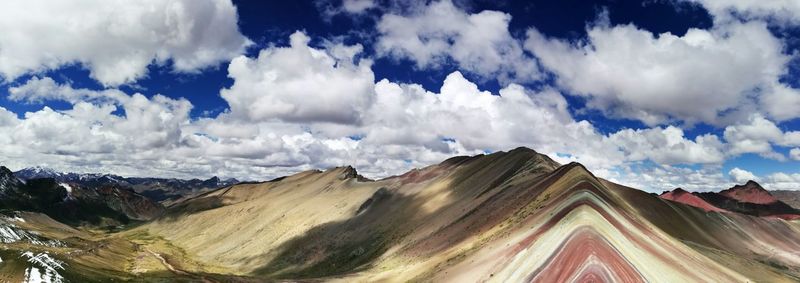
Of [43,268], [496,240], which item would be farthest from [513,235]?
[43,268]

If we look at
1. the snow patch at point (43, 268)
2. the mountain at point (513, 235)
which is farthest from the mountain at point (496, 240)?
the snow patch at point (43, 268)

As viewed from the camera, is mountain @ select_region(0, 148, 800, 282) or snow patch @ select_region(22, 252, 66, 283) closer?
mountain @ select_region(0, 148, 800, 282)

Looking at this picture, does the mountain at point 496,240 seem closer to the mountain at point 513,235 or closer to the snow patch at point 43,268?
the mountain at point 513,235

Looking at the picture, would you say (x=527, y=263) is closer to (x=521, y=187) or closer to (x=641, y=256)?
(x=641, y=256)

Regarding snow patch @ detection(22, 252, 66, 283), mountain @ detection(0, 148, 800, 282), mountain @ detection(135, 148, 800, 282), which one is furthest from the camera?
snow patch @ detection(22, 252, 66, 283)

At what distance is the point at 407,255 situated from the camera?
322ft

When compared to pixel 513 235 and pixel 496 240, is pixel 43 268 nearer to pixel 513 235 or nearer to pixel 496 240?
pixel 496 240

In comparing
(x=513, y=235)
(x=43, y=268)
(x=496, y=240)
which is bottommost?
(x=43, y=268)

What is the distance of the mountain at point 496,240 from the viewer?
5416 cm

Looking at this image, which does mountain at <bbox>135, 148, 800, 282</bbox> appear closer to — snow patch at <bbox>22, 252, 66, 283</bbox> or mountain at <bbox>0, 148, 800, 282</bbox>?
mountain at <bbox>0, 148, 800, 282</bbox>

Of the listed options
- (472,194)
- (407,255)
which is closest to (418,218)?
(472,194)

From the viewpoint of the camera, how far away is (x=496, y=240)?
7350 centimetres

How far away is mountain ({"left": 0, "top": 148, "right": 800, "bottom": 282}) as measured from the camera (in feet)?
178

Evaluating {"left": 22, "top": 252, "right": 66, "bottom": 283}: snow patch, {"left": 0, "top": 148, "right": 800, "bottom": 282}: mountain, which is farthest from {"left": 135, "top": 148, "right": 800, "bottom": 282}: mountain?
{"left": 22, "top": 252, "right": 66, "bottom": 283}: snow patch
